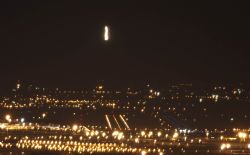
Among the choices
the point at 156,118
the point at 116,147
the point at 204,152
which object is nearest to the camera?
the point at 204,152

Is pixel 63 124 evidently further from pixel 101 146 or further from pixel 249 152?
pixel 249 152

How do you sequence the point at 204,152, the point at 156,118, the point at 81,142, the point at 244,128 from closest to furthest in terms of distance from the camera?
the point at 204,152 < the point at 81,142 < the point at 244,128 < the point at 156,118

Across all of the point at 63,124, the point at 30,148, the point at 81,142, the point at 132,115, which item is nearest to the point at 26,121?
the point at 63,124

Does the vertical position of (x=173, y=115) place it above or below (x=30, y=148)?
above

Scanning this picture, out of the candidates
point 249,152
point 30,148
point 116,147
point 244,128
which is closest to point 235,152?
point 249,152

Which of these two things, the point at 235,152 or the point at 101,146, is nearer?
the point at 235,152

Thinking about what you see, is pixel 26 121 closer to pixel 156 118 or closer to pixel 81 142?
pixel 156 118

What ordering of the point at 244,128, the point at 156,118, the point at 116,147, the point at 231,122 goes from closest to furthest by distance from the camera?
1. the point at 116,147
2. the point at 244,128
3. the point at 231,122
4. the point at 156,118

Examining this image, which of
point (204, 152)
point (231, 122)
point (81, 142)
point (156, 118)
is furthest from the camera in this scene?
point (156, 118)

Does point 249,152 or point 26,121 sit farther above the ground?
point 26,121
